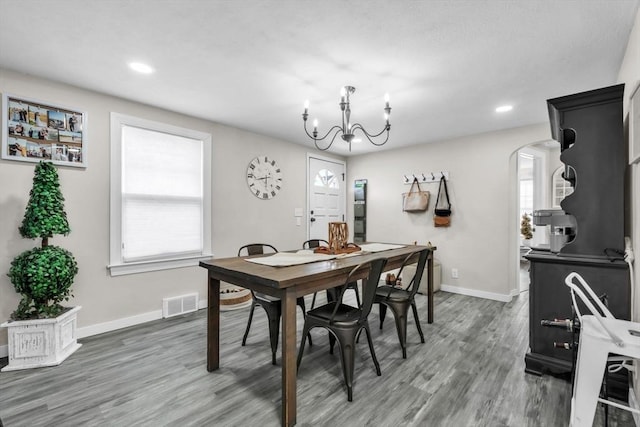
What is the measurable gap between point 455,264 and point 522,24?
10.9ft

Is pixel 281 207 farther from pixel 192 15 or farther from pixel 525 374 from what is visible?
pixel 525 374

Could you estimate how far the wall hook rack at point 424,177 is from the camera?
4513 mm

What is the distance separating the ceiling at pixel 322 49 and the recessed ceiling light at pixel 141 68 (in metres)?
0.07

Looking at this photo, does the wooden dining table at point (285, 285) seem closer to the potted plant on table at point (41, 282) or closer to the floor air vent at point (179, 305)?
the potted plant on table at point (41, 282)

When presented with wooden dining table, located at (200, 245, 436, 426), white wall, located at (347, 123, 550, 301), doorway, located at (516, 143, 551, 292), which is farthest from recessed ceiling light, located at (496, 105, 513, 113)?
doorway, located at (516, 143, 551, 292)

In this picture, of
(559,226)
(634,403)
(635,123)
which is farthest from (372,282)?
(635,123)

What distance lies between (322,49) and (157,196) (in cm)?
237

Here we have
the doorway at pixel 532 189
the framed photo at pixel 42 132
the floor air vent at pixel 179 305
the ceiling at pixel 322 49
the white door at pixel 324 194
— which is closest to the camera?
the ceiling at pixel 322 49

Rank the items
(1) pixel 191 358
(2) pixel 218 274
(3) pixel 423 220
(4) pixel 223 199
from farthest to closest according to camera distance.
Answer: (3) pixel 423 220 < (4) pixel 223 199 < (1) pixel 191 358 < (2) pixel 218 274

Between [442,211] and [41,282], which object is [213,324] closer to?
[41,282]

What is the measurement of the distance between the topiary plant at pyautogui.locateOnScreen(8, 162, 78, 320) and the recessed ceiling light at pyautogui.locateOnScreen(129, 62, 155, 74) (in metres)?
1.05

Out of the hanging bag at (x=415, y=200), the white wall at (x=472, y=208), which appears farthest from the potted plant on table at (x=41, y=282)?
the white wall at (x=472, y=208)

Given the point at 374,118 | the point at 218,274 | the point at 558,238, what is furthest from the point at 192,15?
the point at 558,238

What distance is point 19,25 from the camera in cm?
183
